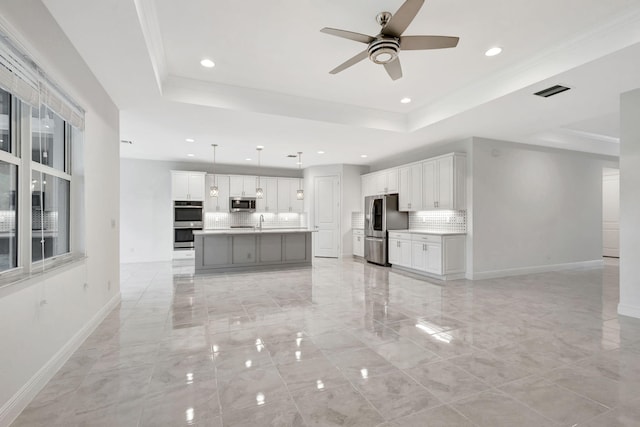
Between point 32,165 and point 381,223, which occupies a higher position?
point 32,165

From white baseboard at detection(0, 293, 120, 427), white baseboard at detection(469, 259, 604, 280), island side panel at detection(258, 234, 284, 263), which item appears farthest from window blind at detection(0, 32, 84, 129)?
white baseboard at detection(469, 259, 604, 280)

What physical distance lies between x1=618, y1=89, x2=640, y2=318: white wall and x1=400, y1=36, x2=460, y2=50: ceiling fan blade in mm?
2971

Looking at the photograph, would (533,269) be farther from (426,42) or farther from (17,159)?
(17,159)

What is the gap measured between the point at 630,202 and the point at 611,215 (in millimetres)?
7210

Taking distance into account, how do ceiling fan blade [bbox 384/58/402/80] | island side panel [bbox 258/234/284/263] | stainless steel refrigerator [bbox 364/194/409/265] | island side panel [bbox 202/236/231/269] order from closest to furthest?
ceiling fan blade [bbox 384/58/402/80] → island side panel [bbox 202/236/231/269] → island side panel [bbox 258/234/284/263] → stainless steel refrigerator [bbox 364/194/409/265]

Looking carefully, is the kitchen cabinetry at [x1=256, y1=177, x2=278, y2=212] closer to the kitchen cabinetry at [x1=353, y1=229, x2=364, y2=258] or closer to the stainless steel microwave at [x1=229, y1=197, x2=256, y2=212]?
the stainless steel microwave at [x1=229, y1=197, x2=256, y2=212]

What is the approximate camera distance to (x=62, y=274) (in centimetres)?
255

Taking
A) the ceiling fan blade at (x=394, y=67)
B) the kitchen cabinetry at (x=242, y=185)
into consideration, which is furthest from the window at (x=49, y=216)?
the kitchen cabinetry at (x=242, y=185)

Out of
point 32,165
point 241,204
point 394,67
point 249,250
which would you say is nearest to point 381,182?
point 249,250

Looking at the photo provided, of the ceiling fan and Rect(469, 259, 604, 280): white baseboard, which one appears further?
Rect(469, 259, 604, 280): white baseboard

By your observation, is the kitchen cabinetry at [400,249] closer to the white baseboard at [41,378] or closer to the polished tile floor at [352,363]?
the polished tile floor at [352,363]

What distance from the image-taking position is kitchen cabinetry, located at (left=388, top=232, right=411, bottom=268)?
257 inches

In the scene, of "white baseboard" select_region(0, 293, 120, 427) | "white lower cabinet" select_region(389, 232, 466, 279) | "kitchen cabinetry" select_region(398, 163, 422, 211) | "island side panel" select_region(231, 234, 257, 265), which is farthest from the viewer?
"kitchen cabinetry" select_region(398, 163, 422, 211)

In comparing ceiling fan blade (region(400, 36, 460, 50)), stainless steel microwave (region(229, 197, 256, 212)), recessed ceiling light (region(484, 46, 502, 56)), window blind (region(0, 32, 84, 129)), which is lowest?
stainless steel microwave (region(229, 197, 256, 212))
